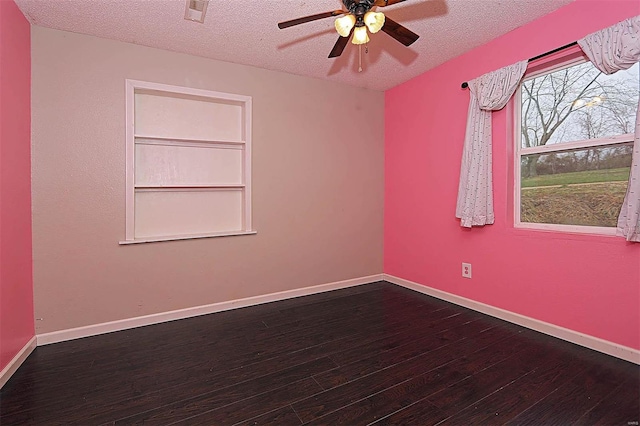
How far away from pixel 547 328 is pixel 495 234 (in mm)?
817

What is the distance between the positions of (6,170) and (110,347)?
139 centimetres

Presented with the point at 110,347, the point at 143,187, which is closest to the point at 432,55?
the point at 143,187

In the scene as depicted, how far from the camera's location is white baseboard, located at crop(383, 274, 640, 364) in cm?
198

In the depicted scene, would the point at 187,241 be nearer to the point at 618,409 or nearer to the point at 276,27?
the point at 276,27

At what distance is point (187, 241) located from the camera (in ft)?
9.34

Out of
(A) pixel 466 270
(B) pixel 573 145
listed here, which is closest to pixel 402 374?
(A) pixel 466 270

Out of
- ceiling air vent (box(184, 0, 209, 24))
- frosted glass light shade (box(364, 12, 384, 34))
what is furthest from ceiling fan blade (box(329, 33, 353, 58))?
Answer: ceiling air vent (box(184, 0, 209, 24))

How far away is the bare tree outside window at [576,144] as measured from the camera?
2.05 metres

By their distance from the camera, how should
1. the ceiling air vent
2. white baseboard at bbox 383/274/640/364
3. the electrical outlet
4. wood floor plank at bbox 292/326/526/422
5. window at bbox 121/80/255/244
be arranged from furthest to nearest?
the electrical outlet → window at bbox 121/80/255/244 → the ceiling air vent → white baseboard at bbox 383/274/640/364 → wood floor plank at bbox 292/326/526/422

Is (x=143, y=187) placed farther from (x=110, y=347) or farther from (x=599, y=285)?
(x=599, y=285)

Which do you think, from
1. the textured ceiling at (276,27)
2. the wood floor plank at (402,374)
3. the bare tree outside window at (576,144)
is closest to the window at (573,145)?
the bare tree outside window at (576,144)

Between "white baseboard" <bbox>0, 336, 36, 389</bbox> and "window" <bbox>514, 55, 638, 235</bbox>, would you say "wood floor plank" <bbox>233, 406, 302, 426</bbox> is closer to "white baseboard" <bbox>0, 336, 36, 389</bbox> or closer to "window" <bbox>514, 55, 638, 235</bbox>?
"white baseboard" <bbox>0, 336, 36, 389</bbox>

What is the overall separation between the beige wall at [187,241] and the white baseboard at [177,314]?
54 millimetres

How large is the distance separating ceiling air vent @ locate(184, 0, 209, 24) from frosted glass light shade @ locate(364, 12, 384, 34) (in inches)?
45.8
